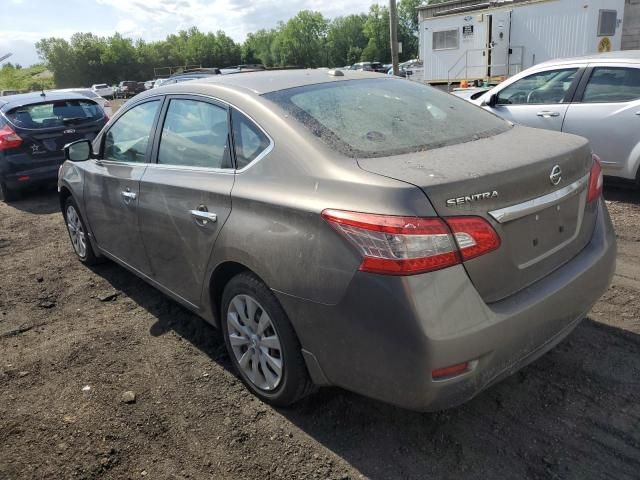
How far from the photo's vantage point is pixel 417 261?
2.03m

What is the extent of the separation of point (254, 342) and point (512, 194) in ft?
4.75

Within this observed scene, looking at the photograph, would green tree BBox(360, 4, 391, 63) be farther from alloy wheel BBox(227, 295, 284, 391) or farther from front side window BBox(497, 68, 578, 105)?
alloy wheel BBox(227, 295, 284, 391)

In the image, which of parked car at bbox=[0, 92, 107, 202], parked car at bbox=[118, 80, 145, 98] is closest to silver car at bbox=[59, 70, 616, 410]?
parked car at bbox=[0, 92, 107, 202]

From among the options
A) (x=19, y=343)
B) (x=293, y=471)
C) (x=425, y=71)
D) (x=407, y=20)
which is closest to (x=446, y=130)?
(x=293, y=471)

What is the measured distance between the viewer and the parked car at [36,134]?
8047mm

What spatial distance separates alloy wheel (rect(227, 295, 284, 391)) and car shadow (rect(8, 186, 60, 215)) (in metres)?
5.86

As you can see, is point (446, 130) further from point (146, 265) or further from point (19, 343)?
point (19, 343)

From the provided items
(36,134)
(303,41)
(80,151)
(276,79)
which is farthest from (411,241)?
(303,41)

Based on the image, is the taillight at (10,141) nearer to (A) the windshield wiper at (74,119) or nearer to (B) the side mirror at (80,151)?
(A) the windshield wiper at (74,119)

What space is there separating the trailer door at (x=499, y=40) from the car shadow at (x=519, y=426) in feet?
54.2

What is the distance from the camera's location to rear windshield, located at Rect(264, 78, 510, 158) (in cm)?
257

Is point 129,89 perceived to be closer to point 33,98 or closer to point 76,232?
point 33,98

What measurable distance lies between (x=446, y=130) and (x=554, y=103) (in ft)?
13.8

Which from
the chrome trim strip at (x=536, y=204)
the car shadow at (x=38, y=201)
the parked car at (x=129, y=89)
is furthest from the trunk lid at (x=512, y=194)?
the parked car at (x=129, y=89)
